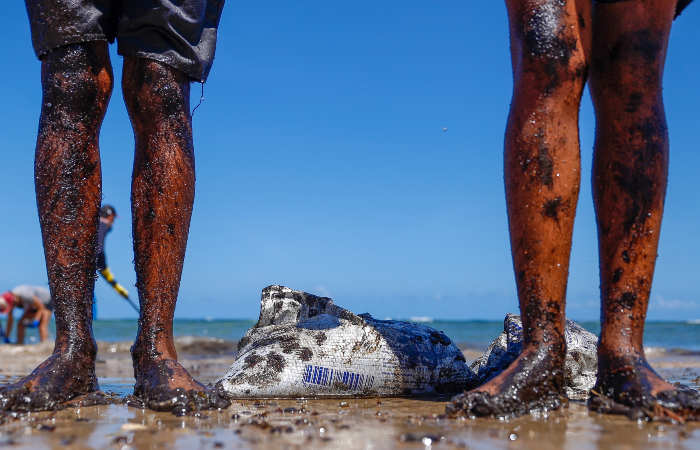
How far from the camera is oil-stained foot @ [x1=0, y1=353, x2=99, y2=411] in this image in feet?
6.21

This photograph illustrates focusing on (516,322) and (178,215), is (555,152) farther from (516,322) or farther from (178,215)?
(178,215)

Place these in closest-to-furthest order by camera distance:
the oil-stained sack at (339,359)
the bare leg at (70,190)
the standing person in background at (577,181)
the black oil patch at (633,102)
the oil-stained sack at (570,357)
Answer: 1. the standing person in background at (577,181)
2. the black oil patch at (633,102)
3. the bare leg at (70,190)
4. the oil-stained sack at (339,359)
5. the oil-stained sack at (570,357)

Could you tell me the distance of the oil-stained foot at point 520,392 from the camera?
1.71 m

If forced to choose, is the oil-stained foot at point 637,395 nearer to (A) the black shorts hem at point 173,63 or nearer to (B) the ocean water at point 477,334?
(A) the black shorts hem at point 173,63

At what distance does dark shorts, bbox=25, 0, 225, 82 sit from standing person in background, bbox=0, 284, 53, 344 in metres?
11.9

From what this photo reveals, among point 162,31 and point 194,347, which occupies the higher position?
point 162,31

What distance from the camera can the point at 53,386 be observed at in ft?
6.51

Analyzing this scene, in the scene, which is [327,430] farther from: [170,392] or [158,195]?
[158,195]

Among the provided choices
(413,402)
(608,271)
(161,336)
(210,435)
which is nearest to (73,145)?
(161,336)

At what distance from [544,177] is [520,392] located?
27.4 inches

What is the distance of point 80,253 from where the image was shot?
2215 millimetres

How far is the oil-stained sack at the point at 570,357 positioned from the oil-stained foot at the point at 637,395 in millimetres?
648

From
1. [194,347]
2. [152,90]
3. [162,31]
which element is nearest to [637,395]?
[152,90]

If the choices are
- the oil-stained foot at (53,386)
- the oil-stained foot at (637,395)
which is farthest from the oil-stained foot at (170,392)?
the oil-stained foot at (637,395)
